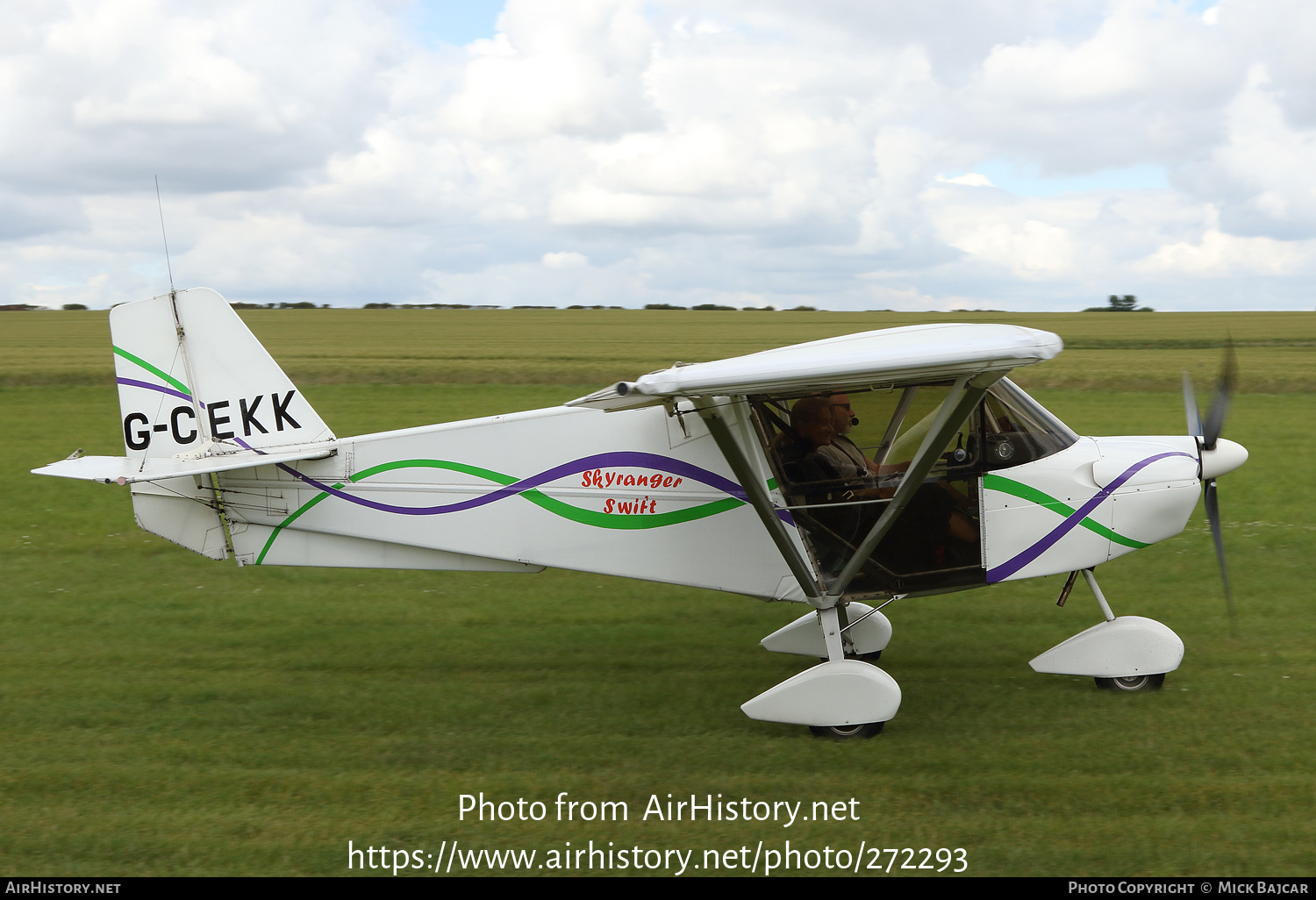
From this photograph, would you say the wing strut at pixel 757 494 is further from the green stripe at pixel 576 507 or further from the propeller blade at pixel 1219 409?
the propeller blade at pixel 1219 409

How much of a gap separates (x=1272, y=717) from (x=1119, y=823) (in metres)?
1.93

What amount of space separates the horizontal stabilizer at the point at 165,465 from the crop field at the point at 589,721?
1.65 metres

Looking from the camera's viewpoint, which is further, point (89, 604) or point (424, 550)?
point (89, 604)

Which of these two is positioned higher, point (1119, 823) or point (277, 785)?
point (277, 785)

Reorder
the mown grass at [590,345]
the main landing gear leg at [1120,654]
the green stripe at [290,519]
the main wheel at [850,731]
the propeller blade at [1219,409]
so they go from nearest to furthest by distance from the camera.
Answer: the main wheel at [850,731] → the propeller blade at [1219,409] → the main landing gear leg at [1120,654] → the green stripe at [290,519] → the mown grass at [590,345]

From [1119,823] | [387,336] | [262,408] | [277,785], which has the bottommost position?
[1119,823]

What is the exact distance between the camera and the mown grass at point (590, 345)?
93.4 feet

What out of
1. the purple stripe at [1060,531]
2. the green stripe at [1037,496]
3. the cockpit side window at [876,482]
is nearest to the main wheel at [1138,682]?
the green stripe at [1037,496]

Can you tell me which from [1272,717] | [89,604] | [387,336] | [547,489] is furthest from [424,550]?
[387,336]

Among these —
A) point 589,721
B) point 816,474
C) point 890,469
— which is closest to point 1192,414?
point 890,469

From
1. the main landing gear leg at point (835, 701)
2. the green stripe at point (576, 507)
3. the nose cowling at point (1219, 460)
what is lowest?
the main landing gear leg at point (835, 701)

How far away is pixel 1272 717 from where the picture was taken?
234 inches
